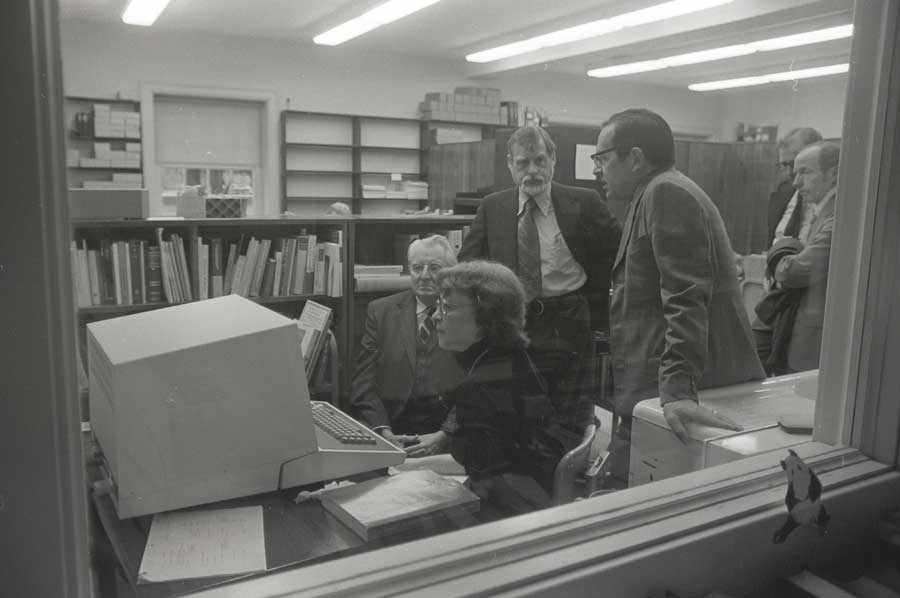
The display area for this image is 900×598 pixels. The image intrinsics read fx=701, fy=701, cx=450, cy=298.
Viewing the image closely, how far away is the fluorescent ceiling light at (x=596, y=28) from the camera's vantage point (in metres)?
1.50

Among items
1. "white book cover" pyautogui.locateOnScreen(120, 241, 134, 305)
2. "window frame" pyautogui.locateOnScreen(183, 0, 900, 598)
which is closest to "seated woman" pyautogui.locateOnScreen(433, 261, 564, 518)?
"window frame" pyautogui.locateOnScreen(183, 0, 900, 598)

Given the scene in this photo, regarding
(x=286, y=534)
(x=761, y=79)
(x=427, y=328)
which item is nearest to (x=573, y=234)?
(x=427, y=328)

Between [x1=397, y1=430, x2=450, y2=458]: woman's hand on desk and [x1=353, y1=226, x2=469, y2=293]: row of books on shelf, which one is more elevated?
[x1=353, y1=226, x2=469, y2=293]: row of books on shelf

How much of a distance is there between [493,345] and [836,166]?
0.81 m

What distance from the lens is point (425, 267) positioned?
1.83 metres

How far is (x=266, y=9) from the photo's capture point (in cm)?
142

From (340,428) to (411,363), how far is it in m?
0.67

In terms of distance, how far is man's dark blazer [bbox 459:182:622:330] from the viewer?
151 cm

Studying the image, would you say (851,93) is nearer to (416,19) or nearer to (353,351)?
(416,19)

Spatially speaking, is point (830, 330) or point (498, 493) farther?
point (498, 493)

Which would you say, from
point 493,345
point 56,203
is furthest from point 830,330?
point 56,203

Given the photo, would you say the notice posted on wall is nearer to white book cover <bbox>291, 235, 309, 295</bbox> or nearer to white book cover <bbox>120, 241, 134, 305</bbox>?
white book cover <bbox>291, 235, 309, 295</bbox>

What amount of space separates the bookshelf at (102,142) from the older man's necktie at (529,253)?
0.81 m

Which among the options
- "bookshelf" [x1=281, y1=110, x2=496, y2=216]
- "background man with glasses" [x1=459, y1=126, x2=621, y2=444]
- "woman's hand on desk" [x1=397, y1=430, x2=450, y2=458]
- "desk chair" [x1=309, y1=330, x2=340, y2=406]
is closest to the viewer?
"desk chair" [x1=309, y1=330, x2=340, y2=406]
